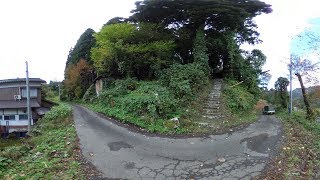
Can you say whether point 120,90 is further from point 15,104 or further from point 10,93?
point 10,93

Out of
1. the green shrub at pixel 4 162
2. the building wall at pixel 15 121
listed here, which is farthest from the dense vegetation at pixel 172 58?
Answer: the building wall at pixel 15 121

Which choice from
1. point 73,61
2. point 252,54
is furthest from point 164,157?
point 73,61

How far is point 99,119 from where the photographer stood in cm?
1356

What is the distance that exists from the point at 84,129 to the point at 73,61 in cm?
2737

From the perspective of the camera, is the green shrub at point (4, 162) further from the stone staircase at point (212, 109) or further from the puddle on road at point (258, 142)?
the stone staircase at point (212, 109)

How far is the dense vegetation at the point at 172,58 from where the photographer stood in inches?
527

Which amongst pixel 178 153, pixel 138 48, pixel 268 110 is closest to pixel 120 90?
pixel 138 48

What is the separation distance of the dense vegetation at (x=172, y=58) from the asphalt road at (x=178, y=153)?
2.10m

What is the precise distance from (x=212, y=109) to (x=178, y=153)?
5550 millimetres

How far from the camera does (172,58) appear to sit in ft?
62.3

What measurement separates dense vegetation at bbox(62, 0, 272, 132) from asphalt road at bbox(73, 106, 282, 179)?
6.90ft

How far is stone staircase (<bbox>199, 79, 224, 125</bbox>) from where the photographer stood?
12.4m

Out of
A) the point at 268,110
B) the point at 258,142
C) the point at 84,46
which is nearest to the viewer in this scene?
the point at 258,142

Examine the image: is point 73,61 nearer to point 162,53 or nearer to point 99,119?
point 162,53
